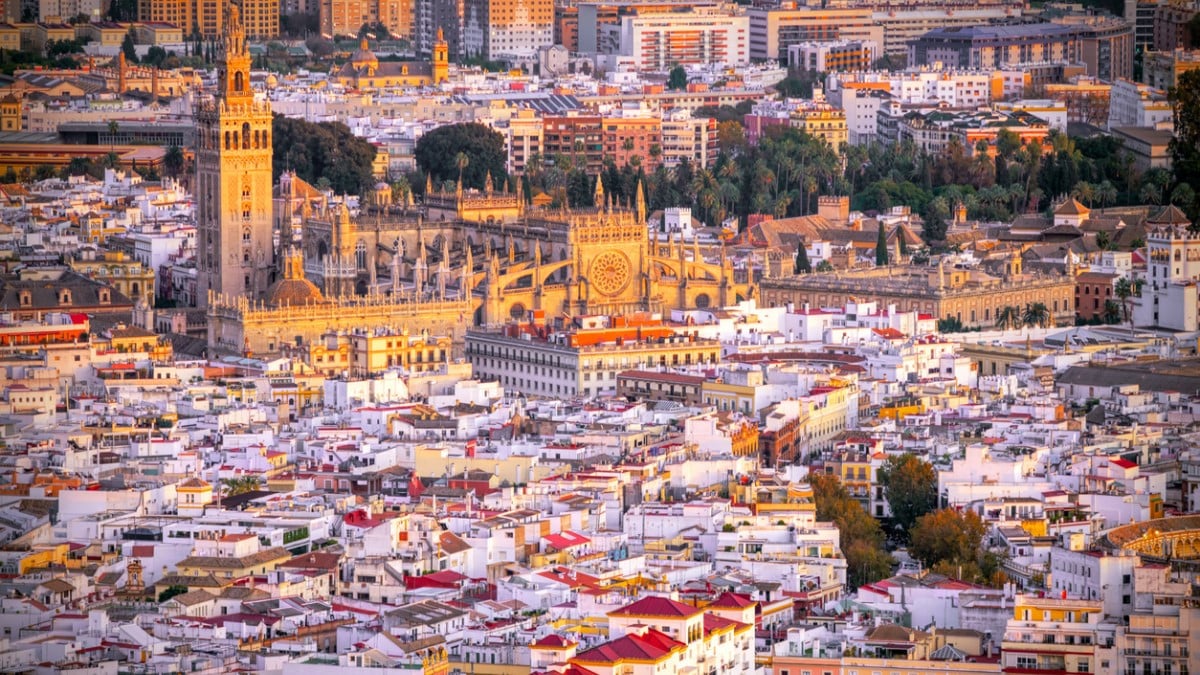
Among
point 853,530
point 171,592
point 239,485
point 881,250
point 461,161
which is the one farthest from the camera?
point 461,161

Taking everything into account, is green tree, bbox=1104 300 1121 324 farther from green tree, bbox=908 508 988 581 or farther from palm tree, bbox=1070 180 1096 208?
green tree, bbox=908 508 988 581

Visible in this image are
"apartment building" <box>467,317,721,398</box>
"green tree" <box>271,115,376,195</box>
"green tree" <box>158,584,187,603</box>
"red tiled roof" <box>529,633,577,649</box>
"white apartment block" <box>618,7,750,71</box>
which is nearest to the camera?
"red tiled roof" <box>529,633,577,649</box>

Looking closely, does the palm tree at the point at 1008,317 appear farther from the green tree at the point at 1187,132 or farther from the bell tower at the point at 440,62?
the bell tower at the point at 440,62

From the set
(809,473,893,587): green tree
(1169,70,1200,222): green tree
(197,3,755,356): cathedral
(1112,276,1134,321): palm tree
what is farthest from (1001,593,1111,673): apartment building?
(1169,70,1200,222): green tree

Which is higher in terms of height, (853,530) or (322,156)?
(322,156)

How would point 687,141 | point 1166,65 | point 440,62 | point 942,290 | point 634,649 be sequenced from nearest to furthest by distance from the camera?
point 634,649
point 942,290
point 687,141
point 1166,65
point 440,62

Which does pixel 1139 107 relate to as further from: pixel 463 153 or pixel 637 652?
pixel 637 652

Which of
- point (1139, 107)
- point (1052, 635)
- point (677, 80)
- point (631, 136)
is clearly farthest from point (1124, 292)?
point (677, 80)
